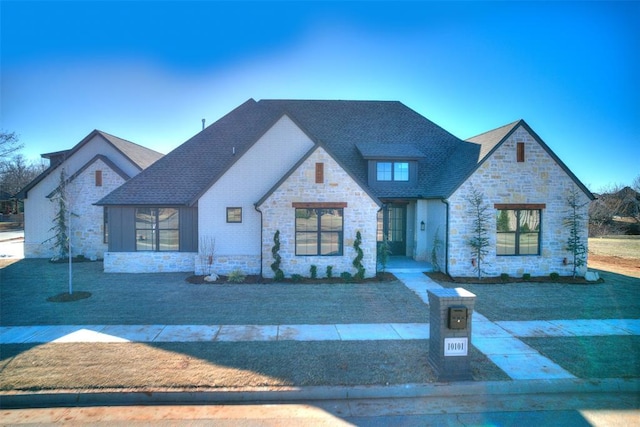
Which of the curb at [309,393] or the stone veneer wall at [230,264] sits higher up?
the stone veneer wall at [230,264]

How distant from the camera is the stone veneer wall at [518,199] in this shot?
49.1 feet

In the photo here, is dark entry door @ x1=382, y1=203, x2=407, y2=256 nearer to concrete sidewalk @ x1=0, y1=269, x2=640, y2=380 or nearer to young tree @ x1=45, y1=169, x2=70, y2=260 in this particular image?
concrete sidewalk @ x1=0, y1=269, x2=640, y2=380

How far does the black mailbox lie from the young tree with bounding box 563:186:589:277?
11.1 metres

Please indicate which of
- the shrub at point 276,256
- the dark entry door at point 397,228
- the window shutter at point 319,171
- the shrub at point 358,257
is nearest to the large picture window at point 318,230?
the shrub at point 358,257

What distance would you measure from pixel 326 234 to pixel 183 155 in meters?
8.12

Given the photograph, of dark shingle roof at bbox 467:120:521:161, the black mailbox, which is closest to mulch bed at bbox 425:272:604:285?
dark shingle roof at bbox 467:120:521:161

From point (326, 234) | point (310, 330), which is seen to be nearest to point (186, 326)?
point (310, 330)

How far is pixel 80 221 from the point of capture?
62.1 feet

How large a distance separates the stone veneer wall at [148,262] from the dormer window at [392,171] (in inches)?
351

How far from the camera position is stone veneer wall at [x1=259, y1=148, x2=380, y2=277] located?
14.4 metres

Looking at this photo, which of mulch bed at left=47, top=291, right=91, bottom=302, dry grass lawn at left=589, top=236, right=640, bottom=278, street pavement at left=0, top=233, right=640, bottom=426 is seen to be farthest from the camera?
dry grass lawn at left=589, top=236, right=640, bottom=278

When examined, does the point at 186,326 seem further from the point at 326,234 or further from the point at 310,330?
the point at 326,234

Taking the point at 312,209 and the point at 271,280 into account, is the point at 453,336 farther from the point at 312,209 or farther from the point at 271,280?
the point at 312,209

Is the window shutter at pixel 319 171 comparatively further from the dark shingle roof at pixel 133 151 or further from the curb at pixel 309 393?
the dark shingle roof at pixel 133 151
